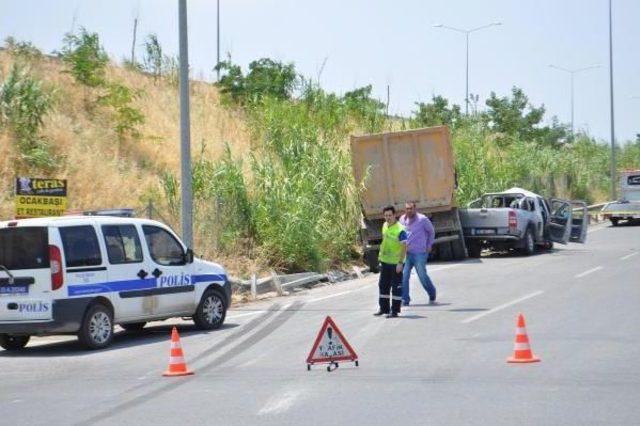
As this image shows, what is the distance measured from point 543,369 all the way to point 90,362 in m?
5.52

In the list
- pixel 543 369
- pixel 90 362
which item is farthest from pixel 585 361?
pixel 90 362

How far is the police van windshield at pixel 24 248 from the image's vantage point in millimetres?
14836

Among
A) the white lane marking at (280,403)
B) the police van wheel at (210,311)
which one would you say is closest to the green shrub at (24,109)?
the police van wheel at (210,311)

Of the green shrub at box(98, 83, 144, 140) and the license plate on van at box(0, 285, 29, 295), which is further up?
the green shrub at box(98, 83, 144, 140)

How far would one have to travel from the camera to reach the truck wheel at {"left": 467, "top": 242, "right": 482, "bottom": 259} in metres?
32.4

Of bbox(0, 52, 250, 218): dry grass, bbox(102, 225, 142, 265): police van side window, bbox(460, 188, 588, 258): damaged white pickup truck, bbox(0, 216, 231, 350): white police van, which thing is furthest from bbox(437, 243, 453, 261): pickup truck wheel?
bbox(102, 225, 142, 265): police van side window

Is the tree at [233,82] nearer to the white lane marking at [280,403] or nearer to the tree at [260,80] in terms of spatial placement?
the tree at [260,80]

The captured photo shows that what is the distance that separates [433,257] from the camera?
31.7m

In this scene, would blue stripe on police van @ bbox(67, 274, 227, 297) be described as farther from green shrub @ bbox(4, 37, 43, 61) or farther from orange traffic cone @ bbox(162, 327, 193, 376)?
green shrub @ bbox(4, 37, 43, 61)

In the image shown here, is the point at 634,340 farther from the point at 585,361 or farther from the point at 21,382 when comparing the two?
the point at 21,382

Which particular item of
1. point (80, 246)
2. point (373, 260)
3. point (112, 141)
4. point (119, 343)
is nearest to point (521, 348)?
point (80, 246)

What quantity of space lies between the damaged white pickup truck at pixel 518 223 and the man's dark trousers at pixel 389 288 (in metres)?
14.2

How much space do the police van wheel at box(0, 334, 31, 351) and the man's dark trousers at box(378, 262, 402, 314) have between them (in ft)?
17.8

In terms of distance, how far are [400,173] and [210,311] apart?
42.2ft
